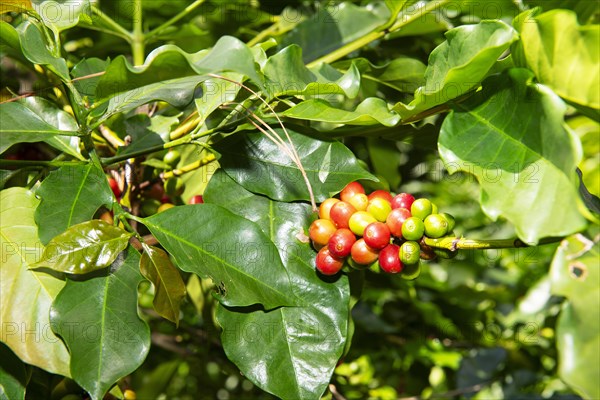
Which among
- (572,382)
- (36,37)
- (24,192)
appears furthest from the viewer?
(24,192)

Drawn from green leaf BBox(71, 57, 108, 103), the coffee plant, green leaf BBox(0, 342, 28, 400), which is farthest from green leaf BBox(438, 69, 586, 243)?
green leaf BBox(0, 342, 28, 400)

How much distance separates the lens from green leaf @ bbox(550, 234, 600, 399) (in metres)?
0.62

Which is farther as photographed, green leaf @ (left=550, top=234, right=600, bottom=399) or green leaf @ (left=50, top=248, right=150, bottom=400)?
green leaf @ (left=50, top=248, right=150, bottom=400)

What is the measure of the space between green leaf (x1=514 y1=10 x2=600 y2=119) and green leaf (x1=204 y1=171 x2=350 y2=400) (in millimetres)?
373

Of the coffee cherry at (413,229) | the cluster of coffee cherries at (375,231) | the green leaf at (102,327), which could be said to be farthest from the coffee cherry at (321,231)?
the green leaf at (102,327)

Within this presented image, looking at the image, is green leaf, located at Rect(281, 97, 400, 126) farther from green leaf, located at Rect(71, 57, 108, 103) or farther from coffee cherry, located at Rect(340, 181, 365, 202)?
green leaf, located at Rect(71, 57, 108, 103)

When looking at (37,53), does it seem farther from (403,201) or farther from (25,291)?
(403,201)

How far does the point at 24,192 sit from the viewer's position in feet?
2.92

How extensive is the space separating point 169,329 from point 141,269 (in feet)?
3.00

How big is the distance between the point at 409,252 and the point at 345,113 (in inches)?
7.6

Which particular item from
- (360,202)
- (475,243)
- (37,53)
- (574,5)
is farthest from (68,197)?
(574,5)

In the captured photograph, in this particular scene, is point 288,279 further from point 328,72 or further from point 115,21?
point 115,21

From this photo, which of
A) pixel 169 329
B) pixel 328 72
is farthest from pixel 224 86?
pixel 169 329

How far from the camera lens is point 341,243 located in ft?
2.67
